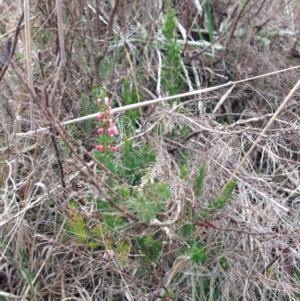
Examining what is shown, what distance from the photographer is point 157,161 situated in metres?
1.21

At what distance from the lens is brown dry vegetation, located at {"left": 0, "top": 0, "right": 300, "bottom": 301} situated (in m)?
1.23

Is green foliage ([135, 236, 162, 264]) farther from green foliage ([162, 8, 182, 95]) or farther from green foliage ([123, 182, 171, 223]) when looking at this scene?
green foliage ([162, 8, 182, 95])

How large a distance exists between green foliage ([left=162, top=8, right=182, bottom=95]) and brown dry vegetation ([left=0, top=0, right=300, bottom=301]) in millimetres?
81

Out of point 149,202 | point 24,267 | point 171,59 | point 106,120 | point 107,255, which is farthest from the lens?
point 171,59

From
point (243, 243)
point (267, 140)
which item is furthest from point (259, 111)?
point (243, 243)

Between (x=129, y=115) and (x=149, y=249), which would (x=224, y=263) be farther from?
(x=129, y=115)

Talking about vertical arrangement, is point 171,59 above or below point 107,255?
above

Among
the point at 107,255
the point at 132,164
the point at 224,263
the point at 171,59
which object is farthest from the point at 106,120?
the point at 171,59

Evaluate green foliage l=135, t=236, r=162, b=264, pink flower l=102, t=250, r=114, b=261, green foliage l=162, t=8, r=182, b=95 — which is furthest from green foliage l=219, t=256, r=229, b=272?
green foliage l=162, t=8, r=182, b=95

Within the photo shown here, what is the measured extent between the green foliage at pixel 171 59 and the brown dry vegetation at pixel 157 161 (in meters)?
0.08

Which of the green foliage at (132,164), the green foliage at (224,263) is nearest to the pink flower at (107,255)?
the green foliage at (132,164)

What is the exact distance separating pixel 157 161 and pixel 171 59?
0.46 m

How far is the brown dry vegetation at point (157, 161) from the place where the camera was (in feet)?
4.02

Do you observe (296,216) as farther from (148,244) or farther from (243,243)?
(148,244)
